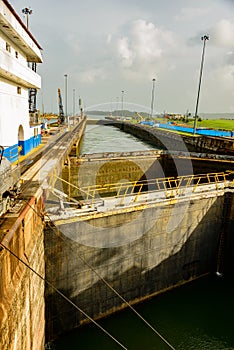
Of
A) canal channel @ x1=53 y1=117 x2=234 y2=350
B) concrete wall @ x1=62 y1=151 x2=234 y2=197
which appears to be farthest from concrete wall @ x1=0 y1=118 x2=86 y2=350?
concrete wall @ x1=62 y1=151 x2=234 y2=197

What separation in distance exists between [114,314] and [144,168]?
16.1 metres

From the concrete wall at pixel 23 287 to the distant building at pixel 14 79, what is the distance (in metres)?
5.72

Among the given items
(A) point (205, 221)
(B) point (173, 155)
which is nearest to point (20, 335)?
(A) point (205, 221)

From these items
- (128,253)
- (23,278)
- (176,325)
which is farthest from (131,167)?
(23,278)

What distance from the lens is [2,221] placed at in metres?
7.55

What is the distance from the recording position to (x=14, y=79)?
18.3m

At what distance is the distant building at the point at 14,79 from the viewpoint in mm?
15359

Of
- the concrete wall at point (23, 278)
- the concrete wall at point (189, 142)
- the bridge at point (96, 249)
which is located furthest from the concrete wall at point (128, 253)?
the concrete wall at point (189, 142)

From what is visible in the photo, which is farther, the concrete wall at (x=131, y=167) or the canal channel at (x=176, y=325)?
the concrete wall at (x=131, y=167)

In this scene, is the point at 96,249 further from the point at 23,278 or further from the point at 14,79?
the point at 14,79

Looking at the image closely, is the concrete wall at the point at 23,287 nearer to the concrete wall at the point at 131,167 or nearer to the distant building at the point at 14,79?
the distant building at the point at 14,79

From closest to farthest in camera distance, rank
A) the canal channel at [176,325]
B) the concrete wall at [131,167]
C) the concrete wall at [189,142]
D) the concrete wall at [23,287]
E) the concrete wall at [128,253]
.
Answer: the concrete wall at [23,287]
the concrete wall at [128,253]
the canal channel at [176,325]
the concrete wall at [131,167]
the concrete wall at [189,142]

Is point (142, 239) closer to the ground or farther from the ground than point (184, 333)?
farther from the ground

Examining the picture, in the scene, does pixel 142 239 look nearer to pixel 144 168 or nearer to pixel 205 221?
pixel 205 221
